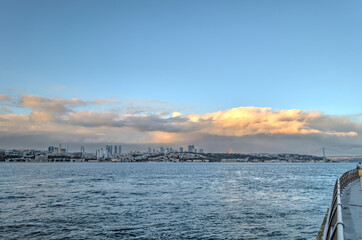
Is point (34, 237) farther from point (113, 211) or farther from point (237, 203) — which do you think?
point (237, 203)

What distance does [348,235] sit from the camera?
9352 millimetres

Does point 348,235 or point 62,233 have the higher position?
point 348,235

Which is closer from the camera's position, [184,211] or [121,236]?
[121,236]

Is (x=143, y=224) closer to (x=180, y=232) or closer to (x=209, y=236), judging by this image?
(x=180, y=232)

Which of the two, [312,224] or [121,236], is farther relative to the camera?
[312,224]

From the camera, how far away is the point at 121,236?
1956 cm

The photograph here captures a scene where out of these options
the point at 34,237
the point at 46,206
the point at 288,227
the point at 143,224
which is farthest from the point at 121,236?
the point at 46,206

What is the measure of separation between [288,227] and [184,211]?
410 inches

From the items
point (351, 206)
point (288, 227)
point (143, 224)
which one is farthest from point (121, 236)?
point (351, 206)

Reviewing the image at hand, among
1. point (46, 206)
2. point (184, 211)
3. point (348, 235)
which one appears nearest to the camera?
point (348, 235)

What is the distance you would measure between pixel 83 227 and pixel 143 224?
4686 millimetres

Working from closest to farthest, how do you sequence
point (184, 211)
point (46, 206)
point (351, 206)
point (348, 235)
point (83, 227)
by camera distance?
1. point (348, 235)
2. point (351, 206)
3. point (83, 227)
4. point (184, 211)
5. point (46, 206)

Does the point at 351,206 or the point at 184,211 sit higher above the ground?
the point at 351,206

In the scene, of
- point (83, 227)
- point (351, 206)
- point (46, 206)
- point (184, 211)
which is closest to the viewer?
point (351, 206)
